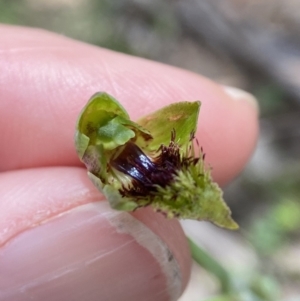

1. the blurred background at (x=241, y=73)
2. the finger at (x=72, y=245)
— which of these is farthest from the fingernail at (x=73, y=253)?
the blurred background at (x=241, y=73)

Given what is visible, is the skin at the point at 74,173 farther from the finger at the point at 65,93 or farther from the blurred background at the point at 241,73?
the blurred background at the point at 241,73

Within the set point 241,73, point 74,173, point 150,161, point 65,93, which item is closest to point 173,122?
point 150,161

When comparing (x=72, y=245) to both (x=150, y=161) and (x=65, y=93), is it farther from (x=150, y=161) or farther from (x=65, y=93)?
(x=65, y=93)

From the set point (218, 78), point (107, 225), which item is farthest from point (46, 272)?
point (218, 78)

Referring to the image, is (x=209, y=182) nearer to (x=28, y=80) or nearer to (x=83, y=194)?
(x=83, y=194)

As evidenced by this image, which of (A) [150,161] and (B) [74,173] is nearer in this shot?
(A) [150,161]

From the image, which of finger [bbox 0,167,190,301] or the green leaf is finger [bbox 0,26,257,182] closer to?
finger [bbox 0,167,190,301]
